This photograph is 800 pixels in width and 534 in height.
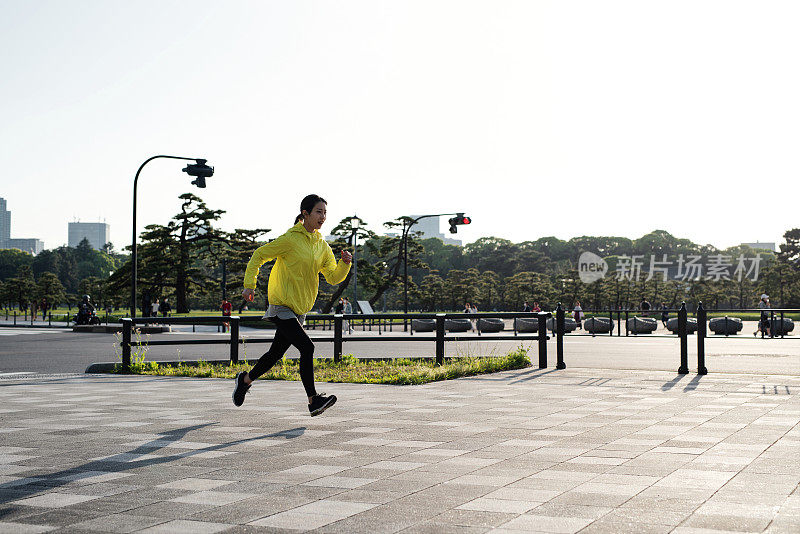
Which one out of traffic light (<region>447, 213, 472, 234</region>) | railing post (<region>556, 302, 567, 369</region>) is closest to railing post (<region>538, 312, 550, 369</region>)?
railing post (<region>556, 302, 567, 369</region>)

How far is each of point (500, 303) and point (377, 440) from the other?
7131 cm

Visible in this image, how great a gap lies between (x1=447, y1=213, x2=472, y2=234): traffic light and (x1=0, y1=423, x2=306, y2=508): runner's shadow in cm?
2631

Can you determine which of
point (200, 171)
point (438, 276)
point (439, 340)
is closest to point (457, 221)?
point (200, 171)

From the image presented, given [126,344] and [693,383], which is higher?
[126,344]

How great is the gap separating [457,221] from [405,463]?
28067mm

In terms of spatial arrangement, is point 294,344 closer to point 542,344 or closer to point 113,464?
point 113,464

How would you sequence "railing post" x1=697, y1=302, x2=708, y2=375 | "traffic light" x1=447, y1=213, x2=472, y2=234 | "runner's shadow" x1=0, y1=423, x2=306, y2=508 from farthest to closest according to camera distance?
"traffic light" x1=447, y1=213, x2=472, y2=234 < "railing post" x1=697, y1=302, x2=708, y2=375 < "runner's shadow" x1=0, y1=423, x2=306, y2=508

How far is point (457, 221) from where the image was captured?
32.7m

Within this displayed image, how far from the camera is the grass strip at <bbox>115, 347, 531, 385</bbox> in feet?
35.1

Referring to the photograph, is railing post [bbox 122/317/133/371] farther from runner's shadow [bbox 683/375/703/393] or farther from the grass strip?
runner's shadow [bbox 683/375/703/393]

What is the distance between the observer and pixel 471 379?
10.9 meters

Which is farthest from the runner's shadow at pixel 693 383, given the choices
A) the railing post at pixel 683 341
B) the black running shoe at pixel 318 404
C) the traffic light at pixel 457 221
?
the traffic light at pixel 457 221

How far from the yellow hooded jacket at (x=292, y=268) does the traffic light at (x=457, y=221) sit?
25623mm

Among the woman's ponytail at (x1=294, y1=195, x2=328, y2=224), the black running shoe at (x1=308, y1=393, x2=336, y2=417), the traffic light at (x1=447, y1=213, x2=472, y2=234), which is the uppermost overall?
the traffic light at (x1=447, y1=213, x2=472, y2=234)
